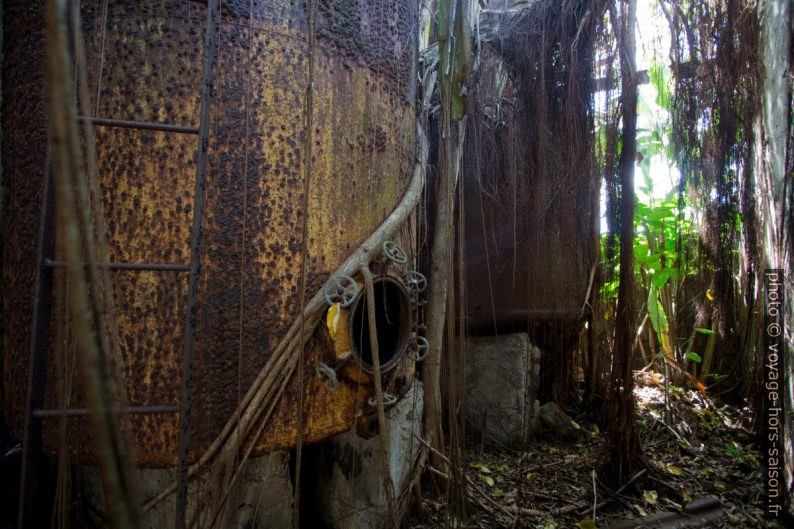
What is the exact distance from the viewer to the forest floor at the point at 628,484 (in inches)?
124

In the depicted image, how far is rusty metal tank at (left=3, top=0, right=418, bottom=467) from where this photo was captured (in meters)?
1.90

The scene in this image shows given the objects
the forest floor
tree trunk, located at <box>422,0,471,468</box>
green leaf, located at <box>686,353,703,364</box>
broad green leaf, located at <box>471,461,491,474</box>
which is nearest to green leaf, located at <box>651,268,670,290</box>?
green leaf, located at <box>686,353,703,364</box>

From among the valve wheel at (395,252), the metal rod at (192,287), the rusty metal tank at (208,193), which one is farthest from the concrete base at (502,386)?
the metal rod at (192,287)

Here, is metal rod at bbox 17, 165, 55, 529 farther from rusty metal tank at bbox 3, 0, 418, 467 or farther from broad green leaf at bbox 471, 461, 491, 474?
broad green leaf at bbox 471, 461, 491, 474

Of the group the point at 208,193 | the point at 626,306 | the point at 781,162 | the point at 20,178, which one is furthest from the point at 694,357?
the point at 20,178

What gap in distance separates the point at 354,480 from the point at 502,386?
6.29 feet

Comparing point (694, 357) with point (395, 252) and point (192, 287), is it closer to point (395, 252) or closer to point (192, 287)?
point (395, 252)

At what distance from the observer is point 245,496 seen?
2424 millimetres

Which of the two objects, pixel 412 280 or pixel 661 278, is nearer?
pixel 412 280

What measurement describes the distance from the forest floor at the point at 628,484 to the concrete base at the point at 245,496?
3.09 ft

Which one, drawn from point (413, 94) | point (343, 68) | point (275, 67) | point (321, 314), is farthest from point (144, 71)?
point (413, 94)

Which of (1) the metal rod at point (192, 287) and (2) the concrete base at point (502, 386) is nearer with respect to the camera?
(1) the metal rod at point (192, 287)

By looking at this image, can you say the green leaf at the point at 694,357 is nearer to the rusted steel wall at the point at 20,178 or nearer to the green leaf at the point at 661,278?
the green leaf at the point at 661,278

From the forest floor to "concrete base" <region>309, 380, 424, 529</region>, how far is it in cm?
33
